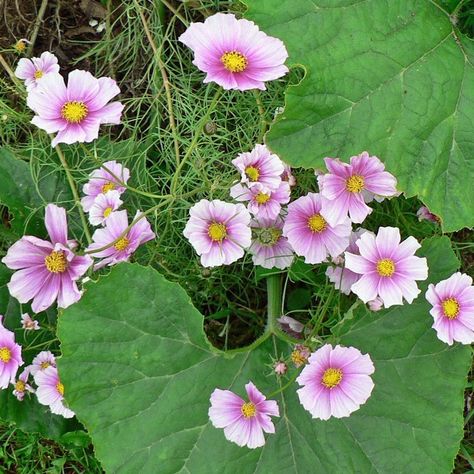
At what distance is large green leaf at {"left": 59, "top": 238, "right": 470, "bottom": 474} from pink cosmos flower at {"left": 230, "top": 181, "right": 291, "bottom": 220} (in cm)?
24

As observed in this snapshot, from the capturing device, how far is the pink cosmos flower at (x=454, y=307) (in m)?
1.50

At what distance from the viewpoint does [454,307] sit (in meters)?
1.52

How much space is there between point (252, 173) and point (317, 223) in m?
0.17

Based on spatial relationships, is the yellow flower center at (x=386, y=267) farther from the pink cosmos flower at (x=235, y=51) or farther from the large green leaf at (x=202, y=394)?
the pink cosmos flower at (x=235, y=51)

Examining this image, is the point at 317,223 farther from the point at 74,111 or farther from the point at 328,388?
the point at 74,111

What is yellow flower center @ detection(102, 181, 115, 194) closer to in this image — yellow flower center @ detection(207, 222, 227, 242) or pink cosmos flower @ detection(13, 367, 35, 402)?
yellow flower center @ detection(207, 222, 227, 242)

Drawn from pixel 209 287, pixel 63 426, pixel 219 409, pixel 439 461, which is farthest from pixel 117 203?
pixel 439 461

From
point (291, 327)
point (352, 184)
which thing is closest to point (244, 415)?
point (291, 327)

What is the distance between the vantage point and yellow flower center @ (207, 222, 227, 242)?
4.97ft

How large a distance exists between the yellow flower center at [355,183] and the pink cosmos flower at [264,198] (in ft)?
0.41

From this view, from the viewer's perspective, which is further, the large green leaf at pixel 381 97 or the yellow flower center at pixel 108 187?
the yellow flower center at pixel 108 187

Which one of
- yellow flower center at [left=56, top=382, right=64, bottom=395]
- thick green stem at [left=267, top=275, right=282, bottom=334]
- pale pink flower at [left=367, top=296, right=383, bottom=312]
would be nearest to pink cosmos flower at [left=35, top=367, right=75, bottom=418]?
yellow flower center at [left=56, top=382, right=64, bottom=395]

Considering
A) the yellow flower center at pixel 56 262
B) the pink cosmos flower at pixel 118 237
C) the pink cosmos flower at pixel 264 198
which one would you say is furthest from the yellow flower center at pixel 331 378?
the yellow flower center at pixel 56 262

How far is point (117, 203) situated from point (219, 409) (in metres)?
0.48
